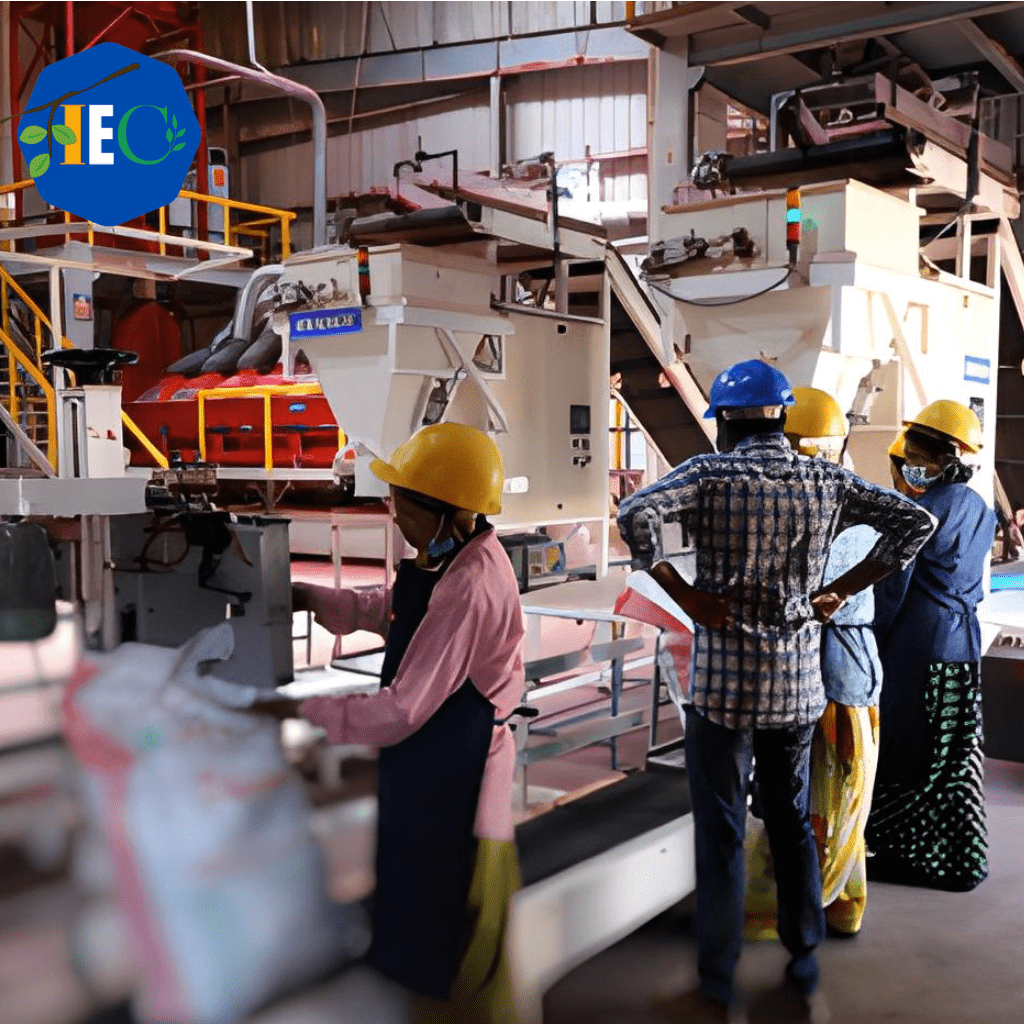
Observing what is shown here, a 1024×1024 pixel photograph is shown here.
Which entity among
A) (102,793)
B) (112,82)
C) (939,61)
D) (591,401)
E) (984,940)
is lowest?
(984,940)

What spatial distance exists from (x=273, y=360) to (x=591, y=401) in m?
5.26

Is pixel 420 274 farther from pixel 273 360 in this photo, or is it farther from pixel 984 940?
pixel 273 360

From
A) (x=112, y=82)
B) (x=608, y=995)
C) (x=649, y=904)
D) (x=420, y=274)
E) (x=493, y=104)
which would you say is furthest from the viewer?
(x=493, y=104)

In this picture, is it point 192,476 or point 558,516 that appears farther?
point 558,516

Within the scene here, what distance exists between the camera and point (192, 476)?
156 inches

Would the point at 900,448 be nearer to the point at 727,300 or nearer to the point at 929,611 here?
the point at 929,611

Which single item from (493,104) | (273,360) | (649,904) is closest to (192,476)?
(649,904)

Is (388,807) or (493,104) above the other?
(493,104)

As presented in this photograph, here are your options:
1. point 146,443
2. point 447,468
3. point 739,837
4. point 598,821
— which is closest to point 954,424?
point 739,837

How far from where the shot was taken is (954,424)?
3.47 m

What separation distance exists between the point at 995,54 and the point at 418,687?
505 centimetres

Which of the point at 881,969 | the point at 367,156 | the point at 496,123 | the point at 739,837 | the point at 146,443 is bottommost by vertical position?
the point at 881,969

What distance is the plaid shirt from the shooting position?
8.59 ft

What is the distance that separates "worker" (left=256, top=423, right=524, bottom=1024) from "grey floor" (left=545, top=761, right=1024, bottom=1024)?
760mm
